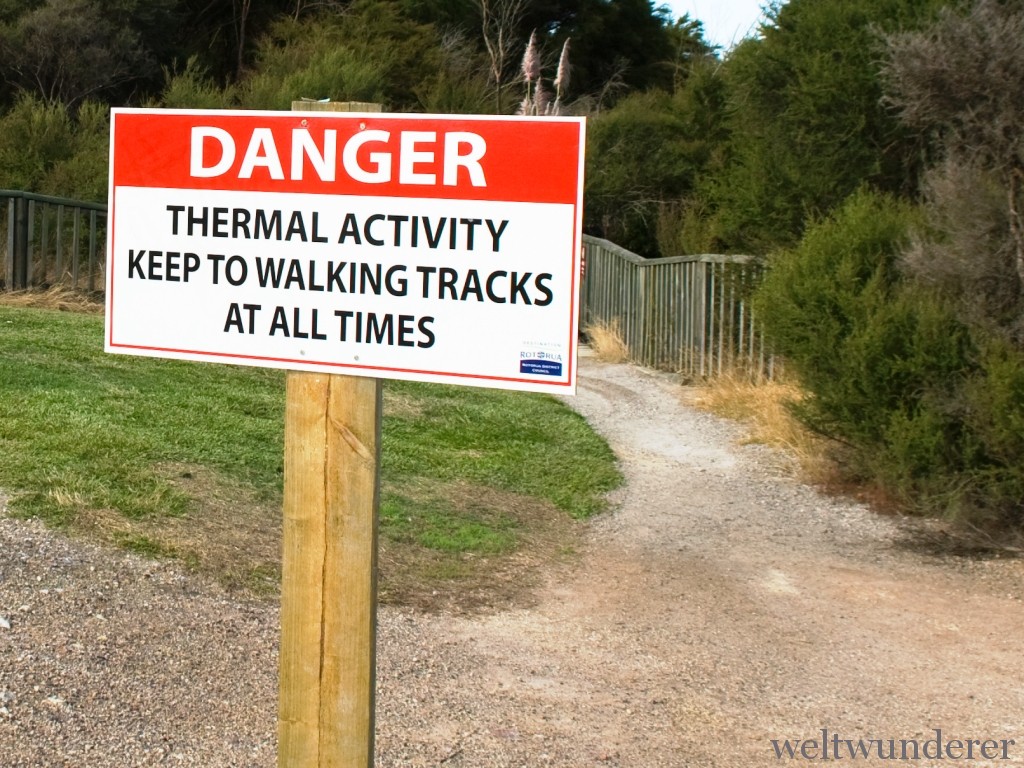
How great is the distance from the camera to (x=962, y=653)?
558 cm

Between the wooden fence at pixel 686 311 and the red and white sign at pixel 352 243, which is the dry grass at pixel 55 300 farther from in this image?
the red and white sign at pixel 352 243

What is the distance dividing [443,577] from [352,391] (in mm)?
3672

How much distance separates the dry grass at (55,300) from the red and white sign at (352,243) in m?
12.2

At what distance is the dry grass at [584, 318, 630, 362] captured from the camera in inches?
646

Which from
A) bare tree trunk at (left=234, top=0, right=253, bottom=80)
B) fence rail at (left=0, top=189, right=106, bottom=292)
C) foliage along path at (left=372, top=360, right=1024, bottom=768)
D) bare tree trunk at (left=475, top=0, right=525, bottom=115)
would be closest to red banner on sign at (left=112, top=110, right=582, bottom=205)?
foliage along path at (left=372, top=360, right=1024, bottom=768)

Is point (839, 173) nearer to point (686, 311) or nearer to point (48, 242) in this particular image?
point (686, 311)

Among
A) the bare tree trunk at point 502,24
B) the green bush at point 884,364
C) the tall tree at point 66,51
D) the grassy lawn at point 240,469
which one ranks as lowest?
the grassy lawn at point 240,469

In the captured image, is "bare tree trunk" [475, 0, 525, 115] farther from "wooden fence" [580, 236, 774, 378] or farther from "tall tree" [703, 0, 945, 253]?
"tall tree" [703, 0, 945, 253]

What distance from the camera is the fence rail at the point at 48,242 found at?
49.5 feet

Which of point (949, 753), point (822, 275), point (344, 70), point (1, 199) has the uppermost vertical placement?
point (344, 70)

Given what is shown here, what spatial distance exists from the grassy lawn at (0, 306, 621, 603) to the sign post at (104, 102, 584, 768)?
297 cm

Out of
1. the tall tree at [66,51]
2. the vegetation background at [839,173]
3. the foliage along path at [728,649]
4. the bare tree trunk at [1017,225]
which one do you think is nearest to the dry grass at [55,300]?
the vegetation background at [839,173]

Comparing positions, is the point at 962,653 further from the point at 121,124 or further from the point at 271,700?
the point at 121,124

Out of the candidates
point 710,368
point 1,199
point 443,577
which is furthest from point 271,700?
point 1,199
